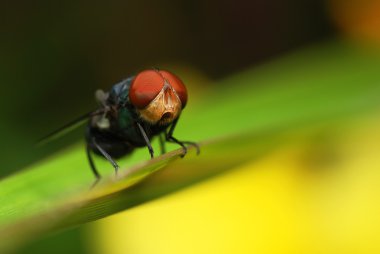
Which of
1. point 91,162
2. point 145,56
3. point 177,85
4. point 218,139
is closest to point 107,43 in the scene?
point 145,56

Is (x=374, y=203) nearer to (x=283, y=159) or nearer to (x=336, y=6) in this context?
(x=283, y=159)

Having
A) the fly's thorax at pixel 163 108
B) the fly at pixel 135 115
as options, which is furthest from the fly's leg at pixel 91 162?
the fly's thorax at pixel 163 108

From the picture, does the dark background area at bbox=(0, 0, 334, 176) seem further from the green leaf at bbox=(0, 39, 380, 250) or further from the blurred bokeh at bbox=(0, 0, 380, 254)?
the green leaf at bbox=(0, 39, 380, 250)

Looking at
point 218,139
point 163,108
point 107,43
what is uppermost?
point 107,43

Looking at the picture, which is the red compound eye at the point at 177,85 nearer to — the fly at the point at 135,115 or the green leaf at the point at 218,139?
the fly at the point at 135,115

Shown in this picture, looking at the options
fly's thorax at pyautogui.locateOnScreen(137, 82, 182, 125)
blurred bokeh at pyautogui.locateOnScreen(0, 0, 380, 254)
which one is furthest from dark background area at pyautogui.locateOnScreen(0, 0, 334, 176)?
fly's thorax at pyautogui.locateOnScreen(137, 82, 182, 125)

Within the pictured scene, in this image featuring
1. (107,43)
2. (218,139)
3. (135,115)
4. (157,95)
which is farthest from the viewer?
(107,43)

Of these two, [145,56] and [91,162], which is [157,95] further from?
[145,56]

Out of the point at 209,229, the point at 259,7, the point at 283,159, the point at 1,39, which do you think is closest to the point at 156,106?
the point at 209,229
